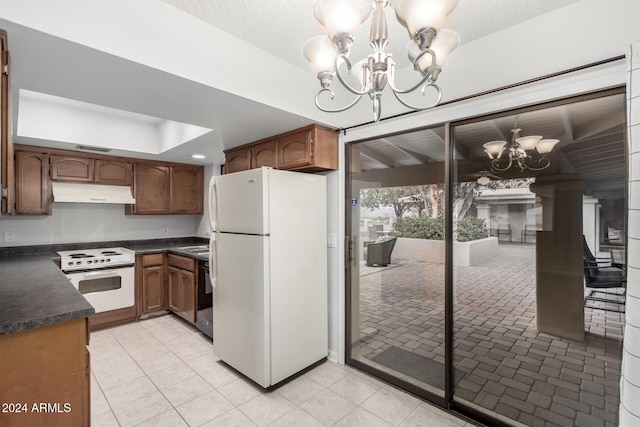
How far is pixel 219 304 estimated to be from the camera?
278cm

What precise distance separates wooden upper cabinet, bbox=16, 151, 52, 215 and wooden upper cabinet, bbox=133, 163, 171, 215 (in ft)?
2.94

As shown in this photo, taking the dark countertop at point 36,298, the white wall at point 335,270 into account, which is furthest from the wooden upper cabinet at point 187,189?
the white wall at point 335,270

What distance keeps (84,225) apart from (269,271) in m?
3.15

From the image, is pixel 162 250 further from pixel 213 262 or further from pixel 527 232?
pixel 527 232

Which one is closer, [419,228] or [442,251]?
[442,251]

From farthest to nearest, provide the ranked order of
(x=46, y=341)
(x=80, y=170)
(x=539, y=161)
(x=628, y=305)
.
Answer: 1. (x=80, y=170)
2. (x=539, y=161)
3. (x=46, y=341)
4. (x=628, y=305)

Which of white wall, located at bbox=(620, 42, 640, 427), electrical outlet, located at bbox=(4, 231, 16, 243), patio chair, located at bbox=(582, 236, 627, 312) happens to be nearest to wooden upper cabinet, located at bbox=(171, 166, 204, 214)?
electrical outlet, located at bbox=(4, 231, 16, 243)

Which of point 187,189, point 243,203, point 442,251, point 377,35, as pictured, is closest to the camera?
point 377,35

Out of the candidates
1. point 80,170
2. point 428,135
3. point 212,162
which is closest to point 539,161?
point 428,135

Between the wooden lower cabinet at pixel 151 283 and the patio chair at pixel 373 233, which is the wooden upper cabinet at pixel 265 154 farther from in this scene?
the wooden lower cabinet at pixel 151 283

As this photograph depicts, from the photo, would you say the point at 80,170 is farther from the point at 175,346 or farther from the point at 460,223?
the point at 460,223

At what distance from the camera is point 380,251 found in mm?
2615

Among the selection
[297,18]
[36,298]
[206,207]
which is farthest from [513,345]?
[206,207]

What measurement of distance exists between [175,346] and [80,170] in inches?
96.0
